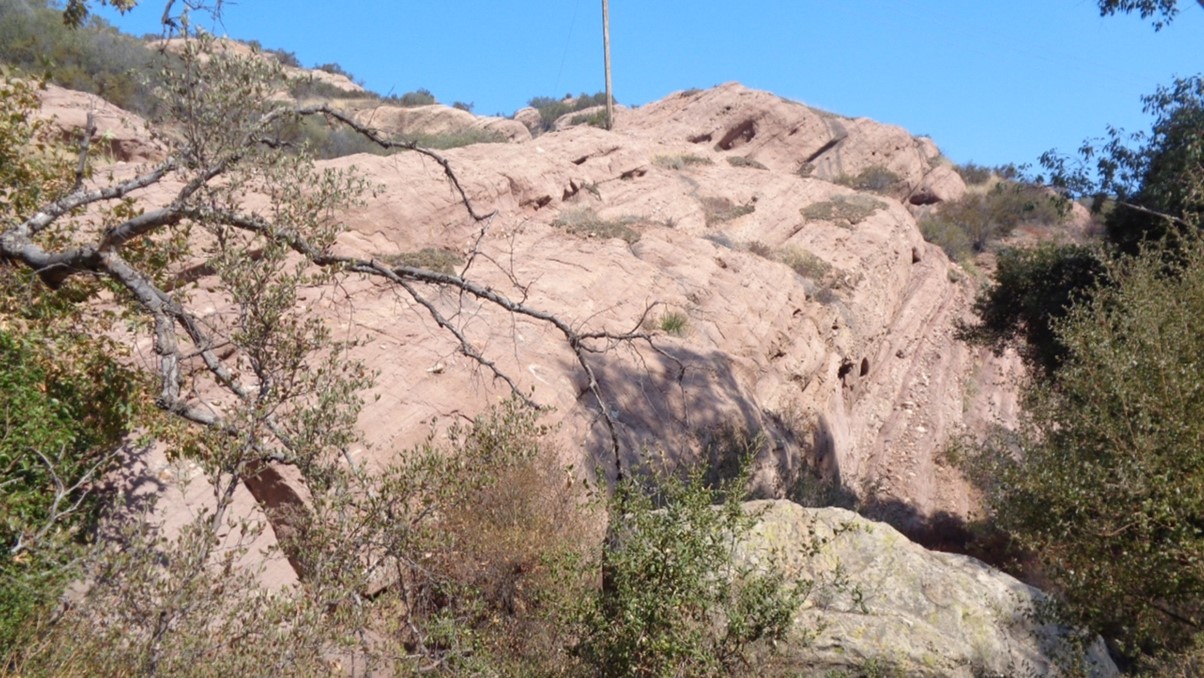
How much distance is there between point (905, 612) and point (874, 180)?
22156mm

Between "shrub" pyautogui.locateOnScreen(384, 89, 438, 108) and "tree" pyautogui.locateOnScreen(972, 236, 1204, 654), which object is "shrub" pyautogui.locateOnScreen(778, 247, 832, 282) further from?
"shrub" pyautogui.locateOnScreen(384, 89, 438, 108)

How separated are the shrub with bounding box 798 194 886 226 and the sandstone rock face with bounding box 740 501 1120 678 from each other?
45.9ft

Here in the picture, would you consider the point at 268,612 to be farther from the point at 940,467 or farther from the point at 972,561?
the point at 940,467

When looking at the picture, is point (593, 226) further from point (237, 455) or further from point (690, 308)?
point (237, 455)

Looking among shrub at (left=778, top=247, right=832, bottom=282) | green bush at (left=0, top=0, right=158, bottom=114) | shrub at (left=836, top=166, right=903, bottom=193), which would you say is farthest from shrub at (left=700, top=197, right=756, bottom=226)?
green bush at (left=0, top=0, right=158, bottom=114)

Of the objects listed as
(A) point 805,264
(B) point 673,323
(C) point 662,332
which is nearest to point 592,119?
(A) point 805,264

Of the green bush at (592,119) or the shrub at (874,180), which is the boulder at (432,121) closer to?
the green bush at (592,119)

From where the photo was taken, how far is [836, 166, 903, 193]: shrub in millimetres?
25438

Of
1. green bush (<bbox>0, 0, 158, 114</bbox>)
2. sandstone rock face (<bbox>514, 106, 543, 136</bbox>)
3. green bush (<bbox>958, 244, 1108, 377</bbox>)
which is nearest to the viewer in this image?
green bush (<bbox>958, 244, 1108, 377</bbox>)

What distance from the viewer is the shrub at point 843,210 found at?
19.7 meters

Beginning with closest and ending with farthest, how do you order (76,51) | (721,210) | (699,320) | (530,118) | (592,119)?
1. (699,320)
2. (76,51)
3. (721,210)
4. (592,119)
5. (530,118)

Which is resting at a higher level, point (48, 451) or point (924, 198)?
point (924, 198)

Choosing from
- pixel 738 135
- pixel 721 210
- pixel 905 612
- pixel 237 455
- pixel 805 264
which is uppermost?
pixel 738 135

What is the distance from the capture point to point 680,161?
21047 millimetres
